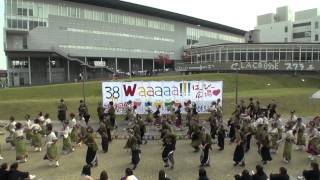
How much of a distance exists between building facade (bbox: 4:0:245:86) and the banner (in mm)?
34233

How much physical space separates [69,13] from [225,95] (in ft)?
155

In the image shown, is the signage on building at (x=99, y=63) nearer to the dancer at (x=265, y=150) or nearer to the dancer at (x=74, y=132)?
the dancer at (x=74, y=132)

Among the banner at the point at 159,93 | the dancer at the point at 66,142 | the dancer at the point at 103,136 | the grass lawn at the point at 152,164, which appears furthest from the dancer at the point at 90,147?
the banner at the point at 159,93

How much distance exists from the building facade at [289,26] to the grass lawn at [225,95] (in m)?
40.5

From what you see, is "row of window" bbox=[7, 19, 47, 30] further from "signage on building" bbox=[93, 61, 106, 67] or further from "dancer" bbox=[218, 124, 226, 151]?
"dancer" bbox=[218, 124, 226, 151]

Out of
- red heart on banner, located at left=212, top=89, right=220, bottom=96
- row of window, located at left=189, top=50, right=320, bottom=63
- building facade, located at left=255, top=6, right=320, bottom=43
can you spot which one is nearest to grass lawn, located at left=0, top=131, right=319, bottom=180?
red heart on banner, located at left=212, top=89, right=220, bottom=96

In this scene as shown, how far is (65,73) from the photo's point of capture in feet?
252

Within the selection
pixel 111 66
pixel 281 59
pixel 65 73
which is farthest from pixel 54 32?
pixel 281 59

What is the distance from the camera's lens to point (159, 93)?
2722 centimetres

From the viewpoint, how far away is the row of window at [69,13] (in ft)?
233

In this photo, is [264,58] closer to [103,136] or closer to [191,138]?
[191,138]

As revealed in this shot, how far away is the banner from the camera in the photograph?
87.6ft

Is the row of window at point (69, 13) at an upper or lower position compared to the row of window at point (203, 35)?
upper

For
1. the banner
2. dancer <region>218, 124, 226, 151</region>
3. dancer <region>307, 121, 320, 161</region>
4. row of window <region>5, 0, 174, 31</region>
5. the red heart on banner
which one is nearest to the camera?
dancer <region>307, 121, 320, 161</region>
